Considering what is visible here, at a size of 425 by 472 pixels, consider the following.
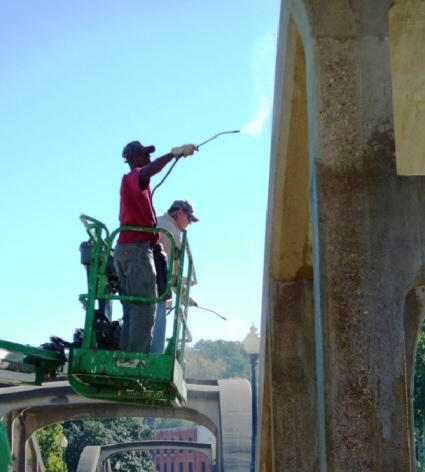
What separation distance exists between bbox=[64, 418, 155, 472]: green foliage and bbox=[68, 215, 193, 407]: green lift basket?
61993mm

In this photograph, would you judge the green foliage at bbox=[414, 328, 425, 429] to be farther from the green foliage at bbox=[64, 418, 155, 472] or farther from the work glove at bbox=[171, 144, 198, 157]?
the work glove at bbox=[171, 144, 198, 157]

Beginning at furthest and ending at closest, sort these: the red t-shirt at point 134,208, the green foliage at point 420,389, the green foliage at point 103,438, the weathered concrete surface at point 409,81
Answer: the green foliage at point 103,438, the green foliage at point 420,389, the red t-shirt at point 134,208, the weathered concrete surface at point 409,81

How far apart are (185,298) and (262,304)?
332cm

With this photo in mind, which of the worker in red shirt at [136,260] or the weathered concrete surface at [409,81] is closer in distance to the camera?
the weathered concrete surface at [409,81]

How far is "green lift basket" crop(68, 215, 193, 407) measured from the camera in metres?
8.96

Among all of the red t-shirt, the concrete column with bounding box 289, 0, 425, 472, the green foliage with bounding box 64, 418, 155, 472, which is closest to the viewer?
the concrete column with bounding box 289, 0, 425, 472

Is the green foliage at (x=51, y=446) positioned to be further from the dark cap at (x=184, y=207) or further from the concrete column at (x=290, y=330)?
A: the dark cap at (x=184, y=207)

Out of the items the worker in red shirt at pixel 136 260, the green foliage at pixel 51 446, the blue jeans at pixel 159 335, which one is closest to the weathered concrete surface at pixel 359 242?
the worker in red shirt at pixel 136 260

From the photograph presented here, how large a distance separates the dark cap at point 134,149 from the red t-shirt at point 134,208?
349mm

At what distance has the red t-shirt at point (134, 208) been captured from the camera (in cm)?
934

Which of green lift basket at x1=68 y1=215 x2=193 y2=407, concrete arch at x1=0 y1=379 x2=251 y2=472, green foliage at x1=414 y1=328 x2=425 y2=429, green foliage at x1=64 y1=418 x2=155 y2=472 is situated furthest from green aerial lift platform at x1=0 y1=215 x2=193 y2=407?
green foliage at x1=64 y1=418 x2=155 y2=472

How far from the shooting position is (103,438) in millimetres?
76750

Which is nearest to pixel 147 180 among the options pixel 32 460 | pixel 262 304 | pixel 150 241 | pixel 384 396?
pixel 150 241

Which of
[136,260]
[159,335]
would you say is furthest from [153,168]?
[159,335]
